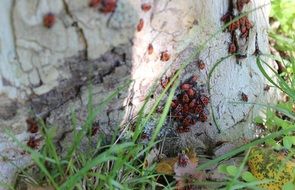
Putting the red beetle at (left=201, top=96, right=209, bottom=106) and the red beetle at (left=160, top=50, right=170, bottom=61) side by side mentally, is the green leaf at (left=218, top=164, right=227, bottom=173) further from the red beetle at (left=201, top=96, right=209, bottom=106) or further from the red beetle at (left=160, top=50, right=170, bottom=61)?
the red beetle at (left=160, top=50, right=170, bottom=61)

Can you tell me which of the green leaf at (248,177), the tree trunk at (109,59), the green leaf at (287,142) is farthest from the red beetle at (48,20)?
the green leaf at (287,142)

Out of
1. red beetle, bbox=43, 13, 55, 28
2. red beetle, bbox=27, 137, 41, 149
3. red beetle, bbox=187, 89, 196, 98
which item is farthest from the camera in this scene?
red beetle, bbox=187, 89, 196, 98

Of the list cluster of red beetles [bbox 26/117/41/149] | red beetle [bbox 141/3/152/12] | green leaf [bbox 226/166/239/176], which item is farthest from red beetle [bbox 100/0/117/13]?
green leaf [bbox 226/166/239/176]

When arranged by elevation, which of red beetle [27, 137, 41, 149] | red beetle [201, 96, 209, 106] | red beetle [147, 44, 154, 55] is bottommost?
red beetle [27, 137, 41, 149]

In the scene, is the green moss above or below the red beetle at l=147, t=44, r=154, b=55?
below

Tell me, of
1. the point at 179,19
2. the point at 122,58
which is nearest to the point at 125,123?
the point at 122,58

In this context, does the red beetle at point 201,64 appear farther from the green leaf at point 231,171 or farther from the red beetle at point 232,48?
the green leaf at point 231,171

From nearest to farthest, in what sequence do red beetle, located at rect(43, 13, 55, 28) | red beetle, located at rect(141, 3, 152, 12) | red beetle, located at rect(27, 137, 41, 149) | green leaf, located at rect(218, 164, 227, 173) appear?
red beetle, located at rect(43, 13, 55, 28), red beetle, located at rect(141, 3, 152, 12), red beetle, located at rect(27, 137, 41, 149), green leaf, located at rect(218, 164, 227, 173)

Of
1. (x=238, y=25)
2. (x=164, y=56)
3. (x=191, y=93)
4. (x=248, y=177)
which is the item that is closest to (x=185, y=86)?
(x=191, y=93)
